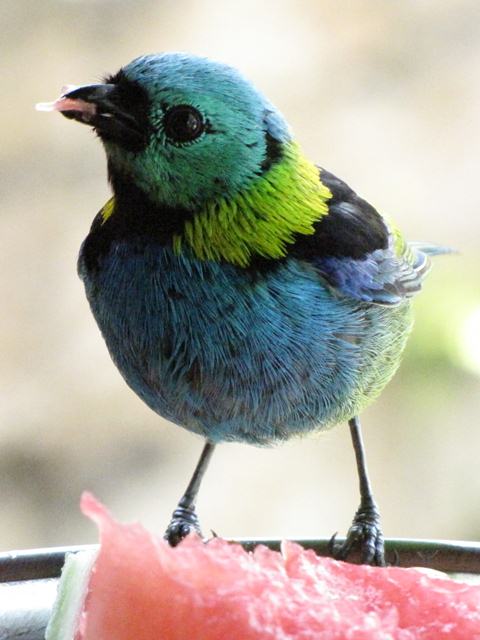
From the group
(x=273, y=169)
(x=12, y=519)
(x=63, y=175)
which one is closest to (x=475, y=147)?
(x=63, y=175)

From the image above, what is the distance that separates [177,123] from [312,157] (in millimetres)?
2983

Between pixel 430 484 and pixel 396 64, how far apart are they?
5.57 ft

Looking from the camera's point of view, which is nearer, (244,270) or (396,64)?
(244,270)

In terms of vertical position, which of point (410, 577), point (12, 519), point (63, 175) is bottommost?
point (12, 519)

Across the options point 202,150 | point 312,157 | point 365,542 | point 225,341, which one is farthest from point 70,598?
point 312,157

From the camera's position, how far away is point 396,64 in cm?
436

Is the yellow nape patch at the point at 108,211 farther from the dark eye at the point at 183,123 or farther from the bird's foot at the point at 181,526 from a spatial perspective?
the bird's foot at the point at 181,526

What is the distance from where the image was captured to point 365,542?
167 centimetres

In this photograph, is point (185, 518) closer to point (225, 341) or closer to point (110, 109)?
point (225, 341)

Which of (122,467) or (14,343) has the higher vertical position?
(14,343)

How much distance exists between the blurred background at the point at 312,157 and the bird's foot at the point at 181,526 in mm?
2073

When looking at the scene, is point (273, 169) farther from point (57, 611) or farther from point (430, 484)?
point (430, 484)

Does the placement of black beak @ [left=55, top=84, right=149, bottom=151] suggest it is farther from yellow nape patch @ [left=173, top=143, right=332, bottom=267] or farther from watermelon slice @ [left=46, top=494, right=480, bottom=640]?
watermelon slice @ [left=46, top=494, right=480, bottom=640]

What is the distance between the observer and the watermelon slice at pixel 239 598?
85 centimetres
